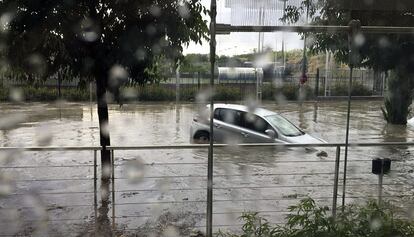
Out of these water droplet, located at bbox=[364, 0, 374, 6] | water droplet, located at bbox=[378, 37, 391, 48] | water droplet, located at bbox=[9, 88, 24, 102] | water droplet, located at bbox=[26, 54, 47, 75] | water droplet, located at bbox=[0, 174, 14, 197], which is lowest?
water droplet, located at bbox=[0, 174, 14, 197]

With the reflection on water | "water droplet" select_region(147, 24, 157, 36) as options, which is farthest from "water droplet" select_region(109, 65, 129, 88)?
the reflection on water

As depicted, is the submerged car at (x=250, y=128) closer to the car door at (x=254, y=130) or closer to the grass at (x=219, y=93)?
the car door at (x=254, y=130)

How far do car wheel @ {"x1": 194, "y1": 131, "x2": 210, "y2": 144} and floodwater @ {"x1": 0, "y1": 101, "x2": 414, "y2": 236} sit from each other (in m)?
0.36

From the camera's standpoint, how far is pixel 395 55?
6488 millimetres

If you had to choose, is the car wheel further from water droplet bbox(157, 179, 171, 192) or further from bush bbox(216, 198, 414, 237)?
bush bbox(216, 198, 414, 237)

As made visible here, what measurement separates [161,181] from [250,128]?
3183 millimetres

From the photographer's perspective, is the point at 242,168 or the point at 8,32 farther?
the point at 242,168

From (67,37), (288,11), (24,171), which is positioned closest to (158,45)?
(67,37)

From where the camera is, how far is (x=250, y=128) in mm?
10383

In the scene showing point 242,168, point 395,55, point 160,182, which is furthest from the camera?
point 242,168

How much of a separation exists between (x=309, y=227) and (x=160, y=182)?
4.68m

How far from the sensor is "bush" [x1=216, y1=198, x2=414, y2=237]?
133 inches

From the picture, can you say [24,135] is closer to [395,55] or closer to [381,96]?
[395,55]

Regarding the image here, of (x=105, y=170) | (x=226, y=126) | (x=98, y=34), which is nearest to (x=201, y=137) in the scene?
(x=226, y=126)
